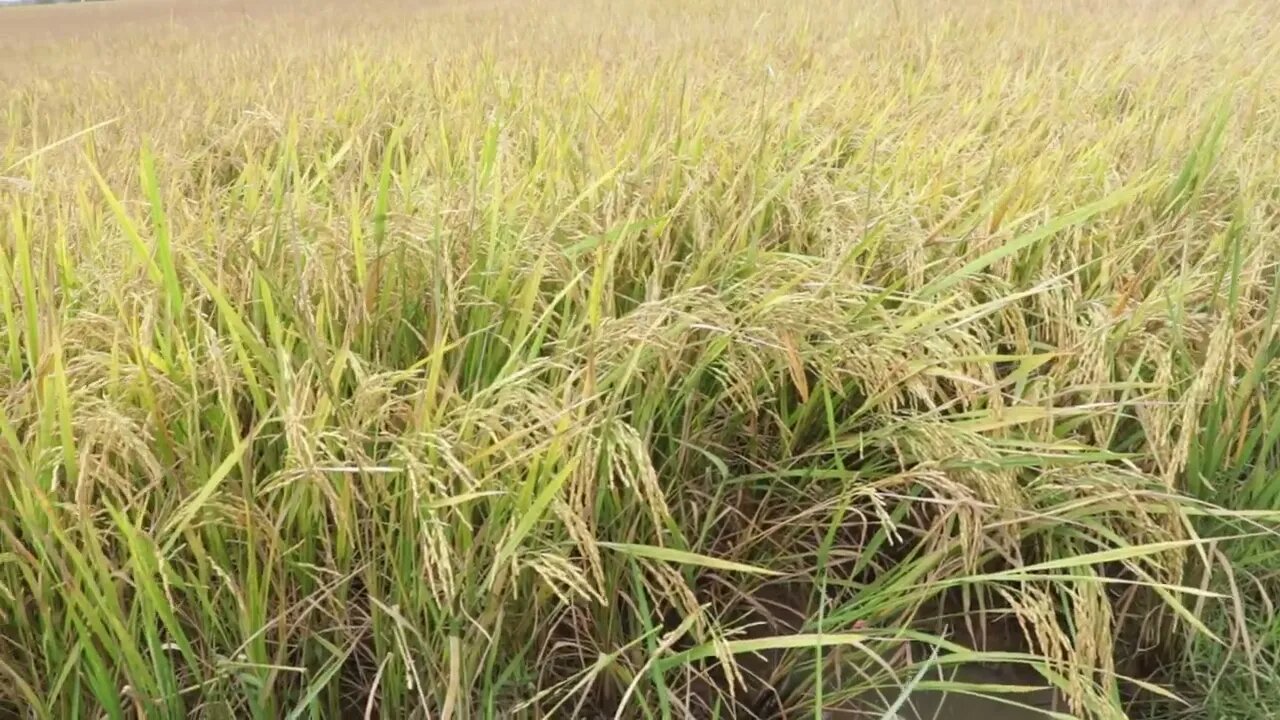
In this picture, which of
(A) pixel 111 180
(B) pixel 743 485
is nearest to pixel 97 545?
(B) pixel 743 485

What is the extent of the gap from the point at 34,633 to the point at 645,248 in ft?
2.68

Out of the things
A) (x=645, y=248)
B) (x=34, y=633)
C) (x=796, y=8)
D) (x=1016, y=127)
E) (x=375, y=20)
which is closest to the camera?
(x=34, y=633)

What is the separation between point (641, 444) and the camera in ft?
2.57

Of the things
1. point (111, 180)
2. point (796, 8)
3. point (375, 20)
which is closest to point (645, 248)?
point (111, 180)

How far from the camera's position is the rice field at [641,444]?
0.78 metres

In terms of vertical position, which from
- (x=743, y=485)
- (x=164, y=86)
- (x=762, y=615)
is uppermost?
(x=164, y=86)

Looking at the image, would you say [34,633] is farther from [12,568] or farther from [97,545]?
[97,545]

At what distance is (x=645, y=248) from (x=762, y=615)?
0.52m

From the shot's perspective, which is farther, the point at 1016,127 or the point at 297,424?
the point at 1016,127

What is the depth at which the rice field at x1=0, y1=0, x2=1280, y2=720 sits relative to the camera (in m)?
0.78

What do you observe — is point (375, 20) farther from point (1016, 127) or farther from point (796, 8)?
point (1016, 127)

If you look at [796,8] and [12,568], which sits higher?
[796,8]

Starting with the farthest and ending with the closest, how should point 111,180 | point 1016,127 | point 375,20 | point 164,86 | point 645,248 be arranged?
point 375,20 → point 164,86 → point 1016,127 → point 111,180 → point 645,248

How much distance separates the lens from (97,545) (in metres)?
0.72
